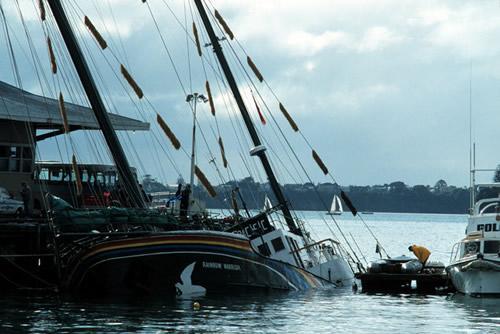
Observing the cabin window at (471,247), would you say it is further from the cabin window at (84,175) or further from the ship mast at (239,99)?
the cabin window at (84,175)

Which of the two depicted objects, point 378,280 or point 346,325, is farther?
point 378,280

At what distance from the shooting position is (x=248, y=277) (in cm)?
4447

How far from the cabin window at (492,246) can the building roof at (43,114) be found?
25039 mm

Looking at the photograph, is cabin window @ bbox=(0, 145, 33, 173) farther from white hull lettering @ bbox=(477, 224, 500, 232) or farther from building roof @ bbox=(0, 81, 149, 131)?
white hull lettering @ bbox=(477, 224, 500, 232)

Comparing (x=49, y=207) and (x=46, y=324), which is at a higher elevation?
(x=49, y=207)

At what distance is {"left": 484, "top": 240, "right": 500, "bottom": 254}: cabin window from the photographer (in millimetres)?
51781

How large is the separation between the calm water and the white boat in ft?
10.5

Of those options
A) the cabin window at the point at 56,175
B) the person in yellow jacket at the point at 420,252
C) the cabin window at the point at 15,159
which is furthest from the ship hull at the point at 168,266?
the cabin window at the point at 56,175

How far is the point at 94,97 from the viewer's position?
4619cm

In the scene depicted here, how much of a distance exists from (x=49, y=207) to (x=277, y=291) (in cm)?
1005

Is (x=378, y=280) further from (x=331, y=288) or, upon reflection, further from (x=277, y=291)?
(x=277, y=291)

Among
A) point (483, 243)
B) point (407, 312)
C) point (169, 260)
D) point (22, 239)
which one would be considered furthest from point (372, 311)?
point (22, 239)

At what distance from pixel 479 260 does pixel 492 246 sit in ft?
6.69

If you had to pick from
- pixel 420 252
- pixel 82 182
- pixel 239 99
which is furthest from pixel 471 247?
pixel 82 182
